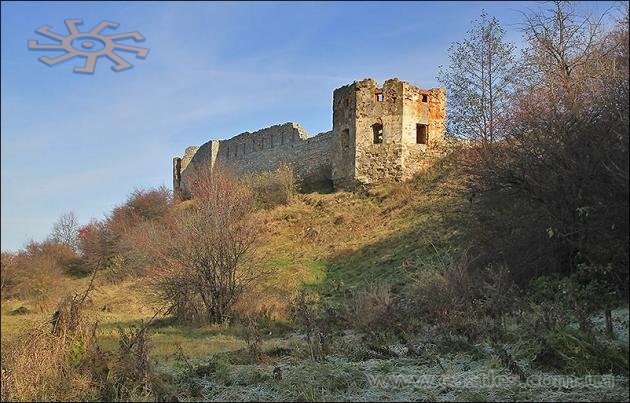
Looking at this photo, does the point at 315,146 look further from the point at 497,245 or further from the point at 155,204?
the point at 497,245

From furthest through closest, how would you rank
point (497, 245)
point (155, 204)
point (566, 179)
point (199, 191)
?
point (155, 204)
point (199, 191)
point (497, 245)
point (566, 179)

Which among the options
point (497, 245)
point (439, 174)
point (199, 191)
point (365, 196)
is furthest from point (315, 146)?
point (497, 245)

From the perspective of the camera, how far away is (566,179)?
645 centimetres

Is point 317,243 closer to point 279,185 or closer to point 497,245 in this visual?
point 279,185

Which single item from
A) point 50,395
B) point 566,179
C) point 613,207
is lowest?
point 50,395

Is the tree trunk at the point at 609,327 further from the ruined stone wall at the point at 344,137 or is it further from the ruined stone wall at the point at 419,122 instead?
the ruined stone wall at the point at 344,137

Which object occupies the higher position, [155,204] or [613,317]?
[155,204]

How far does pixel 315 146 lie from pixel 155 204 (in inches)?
408

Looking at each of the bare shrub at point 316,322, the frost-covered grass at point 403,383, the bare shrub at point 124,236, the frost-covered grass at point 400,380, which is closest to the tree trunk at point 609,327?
the frost-covered grass at point 400,380

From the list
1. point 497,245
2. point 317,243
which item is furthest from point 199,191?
point 497,245

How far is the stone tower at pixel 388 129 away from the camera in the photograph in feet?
84.4

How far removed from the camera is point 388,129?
84.8 feet

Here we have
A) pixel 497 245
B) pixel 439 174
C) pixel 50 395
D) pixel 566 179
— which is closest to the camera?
pixel 50 395

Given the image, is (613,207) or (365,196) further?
(365,196)
